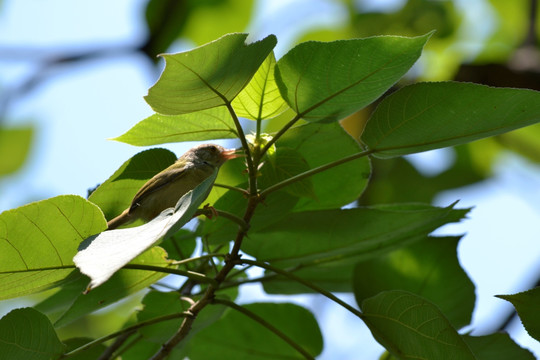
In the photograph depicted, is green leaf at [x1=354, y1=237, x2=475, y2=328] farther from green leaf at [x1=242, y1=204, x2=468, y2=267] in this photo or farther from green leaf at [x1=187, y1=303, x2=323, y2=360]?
green leaf at [x1=187, y1=303, x2=323, y2=360]

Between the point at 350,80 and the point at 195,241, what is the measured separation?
78cm

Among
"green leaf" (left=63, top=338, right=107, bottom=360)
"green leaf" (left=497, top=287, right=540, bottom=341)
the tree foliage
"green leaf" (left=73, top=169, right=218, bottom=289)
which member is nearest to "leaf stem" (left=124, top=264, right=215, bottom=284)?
the tree foliage

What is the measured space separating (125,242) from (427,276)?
1.08m

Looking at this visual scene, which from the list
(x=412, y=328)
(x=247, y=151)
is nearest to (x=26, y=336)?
(x=247, y=151)

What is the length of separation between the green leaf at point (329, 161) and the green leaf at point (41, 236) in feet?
1.78

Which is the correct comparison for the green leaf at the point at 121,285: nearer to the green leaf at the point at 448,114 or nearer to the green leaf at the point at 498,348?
the green leaf at the point at 448,114

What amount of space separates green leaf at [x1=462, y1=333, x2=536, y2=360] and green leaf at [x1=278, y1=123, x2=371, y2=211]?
492 mm

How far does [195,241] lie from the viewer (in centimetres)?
191

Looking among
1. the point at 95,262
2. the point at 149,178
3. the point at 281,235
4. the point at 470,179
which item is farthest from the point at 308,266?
the point at 470,179

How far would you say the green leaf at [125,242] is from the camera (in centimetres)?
99

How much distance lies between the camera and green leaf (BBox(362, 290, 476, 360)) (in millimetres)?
1387

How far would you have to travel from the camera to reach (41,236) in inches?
51.6

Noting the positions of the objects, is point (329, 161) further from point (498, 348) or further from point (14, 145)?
point (14, 145)

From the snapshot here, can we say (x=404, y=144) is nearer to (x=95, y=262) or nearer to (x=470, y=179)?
(x=95, y=262)
